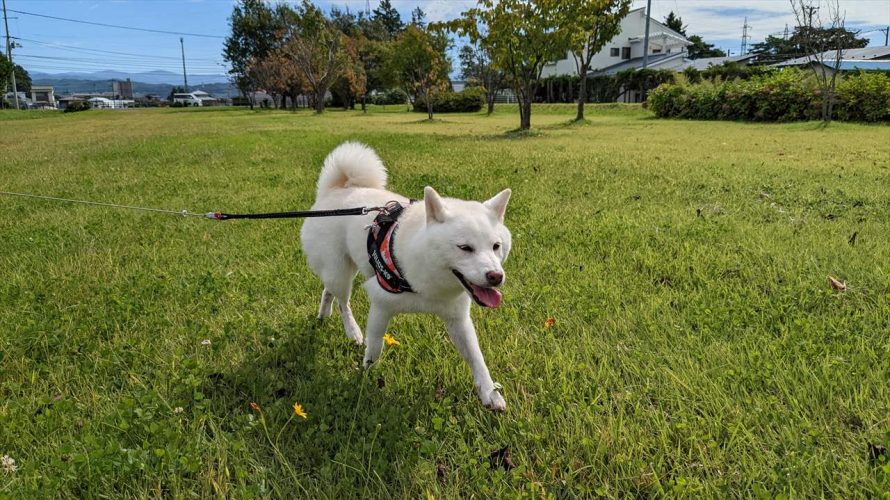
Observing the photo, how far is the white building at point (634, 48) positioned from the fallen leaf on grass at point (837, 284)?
5631 cm

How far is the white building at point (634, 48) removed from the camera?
57.1m

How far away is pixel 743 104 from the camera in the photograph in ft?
68.6

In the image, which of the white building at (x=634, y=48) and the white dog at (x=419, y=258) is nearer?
the white dog at (x=419, y=258)

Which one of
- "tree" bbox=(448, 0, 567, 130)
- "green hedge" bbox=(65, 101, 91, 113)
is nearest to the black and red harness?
"tree" bbox=(448, 0, 567, 130)

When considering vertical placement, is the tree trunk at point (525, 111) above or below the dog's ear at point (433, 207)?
above

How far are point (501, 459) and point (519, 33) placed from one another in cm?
1783

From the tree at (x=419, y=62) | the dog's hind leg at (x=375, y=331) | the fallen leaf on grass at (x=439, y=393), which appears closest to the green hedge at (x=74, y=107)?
the tree at (x=419, y=62)

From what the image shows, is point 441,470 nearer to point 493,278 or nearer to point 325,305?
point 493,278

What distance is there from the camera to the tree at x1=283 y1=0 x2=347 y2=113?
38344 millimetres

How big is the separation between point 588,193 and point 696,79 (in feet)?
97.4

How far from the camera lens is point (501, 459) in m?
2.05

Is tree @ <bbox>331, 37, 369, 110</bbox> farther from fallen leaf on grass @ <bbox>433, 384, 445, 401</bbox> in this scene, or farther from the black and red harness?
fallen leaf on grass @ <bbox>433, 384, 445, 401</bbox>

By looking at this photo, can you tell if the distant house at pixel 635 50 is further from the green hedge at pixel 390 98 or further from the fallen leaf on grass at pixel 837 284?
the fallen leaf on grass at pixel 837 284

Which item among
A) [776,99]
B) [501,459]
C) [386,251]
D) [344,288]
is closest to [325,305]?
[344,288]
